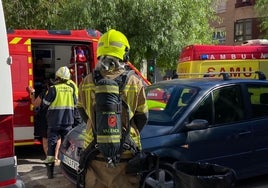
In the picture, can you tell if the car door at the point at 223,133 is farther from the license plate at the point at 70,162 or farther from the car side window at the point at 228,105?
the license plate at the point at 70,162

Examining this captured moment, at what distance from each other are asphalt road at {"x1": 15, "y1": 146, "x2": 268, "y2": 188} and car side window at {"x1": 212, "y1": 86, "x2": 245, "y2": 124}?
1091mm

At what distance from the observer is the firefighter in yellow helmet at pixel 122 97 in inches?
125

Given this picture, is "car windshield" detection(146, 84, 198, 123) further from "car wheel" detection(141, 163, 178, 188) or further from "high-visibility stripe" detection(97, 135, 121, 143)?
"high-visibility stripe" detection(97, 135, 121, 143)

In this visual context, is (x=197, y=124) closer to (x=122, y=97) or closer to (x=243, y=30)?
(x=122, y=97)

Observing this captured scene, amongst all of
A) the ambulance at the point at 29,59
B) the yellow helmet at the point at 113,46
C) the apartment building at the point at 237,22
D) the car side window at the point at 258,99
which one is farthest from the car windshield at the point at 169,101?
the apartment building at the point at 237,22

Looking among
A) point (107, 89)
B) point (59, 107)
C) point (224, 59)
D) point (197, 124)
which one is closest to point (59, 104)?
point (59, 107)

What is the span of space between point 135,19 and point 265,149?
8.23m

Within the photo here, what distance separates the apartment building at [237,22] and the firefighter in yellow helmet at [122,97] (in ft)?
108

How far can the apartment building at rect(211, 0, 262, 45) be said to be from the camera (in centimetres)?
3553

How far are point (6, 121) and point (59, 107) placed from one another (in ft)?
12.0

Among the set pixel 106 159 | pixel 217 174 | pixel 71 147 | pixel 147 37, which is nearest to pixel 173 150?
pixel 71 147

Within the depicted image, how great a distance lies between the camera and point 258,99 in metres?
6.18

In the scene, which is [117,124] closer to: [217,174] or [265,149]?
[217,174]

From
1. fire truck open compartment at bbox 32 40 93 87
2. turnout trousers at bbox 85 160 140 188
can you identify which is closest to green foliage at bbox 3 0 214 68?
fire truck open compartment at bbox 32 40 93 87
